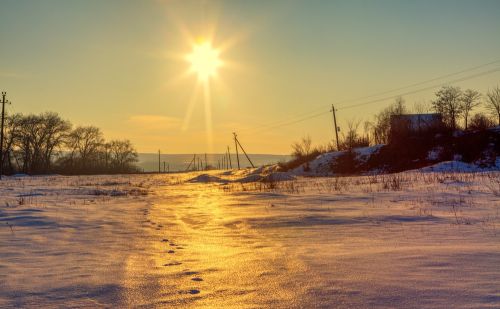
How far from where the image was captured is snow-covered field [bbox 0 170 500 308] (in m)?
2.63

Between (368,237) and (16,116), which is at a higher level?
(16,116)

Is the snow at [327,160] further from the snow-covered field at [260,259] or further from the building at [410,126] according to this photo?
the snow-covered field at [260,259]

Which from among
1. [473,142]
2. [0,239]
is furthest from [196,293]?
[473,142]

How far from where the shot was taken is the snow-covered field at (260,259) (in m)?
2.63

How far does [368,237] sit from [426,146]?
30.0 m

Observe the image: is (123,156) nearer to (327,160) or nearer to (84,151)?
(84,151)

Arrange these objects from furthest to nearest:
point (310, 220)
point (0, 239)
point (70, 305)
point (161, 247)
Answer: point (310, 220) → point (0, 239) → point (161, 247) → point (70, 305)

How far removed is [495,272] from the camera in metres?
2.93

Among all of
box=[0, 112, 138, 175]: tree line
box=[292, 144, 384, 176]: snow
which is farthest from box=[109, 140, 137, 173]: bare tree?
box=[292, 144, 384, 176]: snow

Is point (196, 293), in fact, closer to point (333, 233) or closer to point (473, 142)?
point (333, 233)

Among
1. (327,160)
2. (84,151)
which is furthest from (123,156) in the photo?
(327,160)

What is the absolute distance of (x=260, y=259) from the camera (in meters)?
3.85

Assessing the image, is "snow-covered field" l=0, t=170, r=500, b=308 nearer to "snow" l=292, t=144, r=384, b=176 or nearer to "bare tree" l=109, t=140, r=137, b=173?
"snow" l=292, t=144, r=384, b=176


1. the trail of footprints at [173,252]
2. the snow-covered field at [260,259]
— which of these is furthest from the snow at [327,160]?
the trail of footprints at [173,252]
